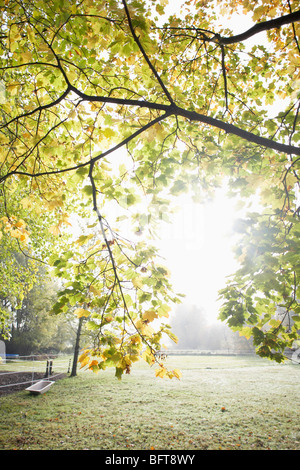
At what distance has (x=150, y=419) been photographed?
22.8 ft

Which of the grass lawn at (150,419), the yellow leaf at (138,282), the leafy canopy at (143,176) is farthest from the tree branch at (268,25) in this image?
the grass lawn at (150,419)

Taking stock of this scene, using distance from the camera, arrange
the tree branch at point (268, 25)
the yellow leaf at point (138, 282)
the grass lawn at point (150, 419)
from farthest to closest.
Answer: the grass lawn at point (150, 419) → the yellow leaf at point (138, 282) → the tree branch at point (268, 25)

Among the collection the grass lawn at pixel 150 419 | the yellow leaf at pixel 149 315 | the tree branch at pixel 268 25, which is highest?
the tree branch at pixel 268 25

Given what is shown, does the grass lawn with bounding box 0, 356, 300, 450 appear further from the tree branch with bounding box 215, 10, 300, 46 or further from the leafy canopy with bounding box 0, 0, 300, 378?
the tree branch with bounding box 215, 10, 300, 46

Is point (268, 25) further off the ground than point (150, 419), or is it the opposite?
point (268, 25)

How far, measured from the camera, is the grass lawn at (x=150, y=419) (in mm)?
5359

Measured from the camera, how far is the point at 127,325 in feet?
10.0

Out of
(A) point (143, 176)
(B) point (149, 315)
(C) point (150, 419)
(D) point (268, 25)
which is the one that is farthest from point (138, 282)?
(C) point (150, 419)

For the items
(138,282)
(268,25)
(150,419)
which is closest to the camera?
(268,25)

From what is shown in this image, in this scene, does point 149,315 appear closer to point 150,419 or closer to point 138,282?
point 138,282

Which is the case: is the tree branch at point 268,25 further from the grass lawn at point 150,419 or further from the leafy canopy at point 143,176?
the grass lawn at point 150,419
